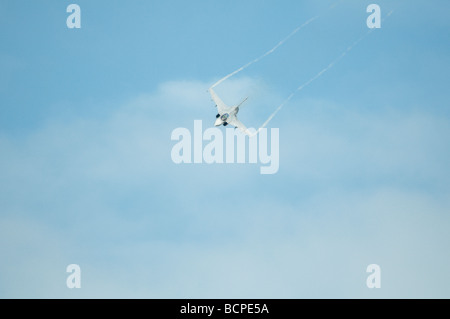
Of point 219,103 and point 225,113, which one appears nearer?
point 225,113

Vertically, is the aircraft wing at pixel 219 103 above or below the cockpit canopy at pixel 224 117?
above

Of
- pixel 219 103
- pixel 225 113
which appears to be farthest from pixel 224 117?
pixel 219 103

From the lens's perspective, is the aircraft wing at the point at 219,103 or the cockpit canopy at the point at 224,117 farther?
the aircraft wing at the point at 219,103

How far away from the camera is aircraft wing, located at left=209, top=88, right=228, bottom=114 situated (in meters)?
120

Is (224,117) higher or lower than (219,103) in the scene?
lower

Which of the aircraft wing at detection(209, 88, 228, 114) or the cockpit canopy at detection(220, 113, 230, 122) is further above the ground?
the aircraft wing at detection(209, 88, 228, 114)

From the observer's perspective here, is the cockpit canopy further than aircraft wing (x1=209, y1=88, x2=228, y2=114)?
No

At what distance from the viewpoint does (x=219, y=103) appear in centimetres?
12106

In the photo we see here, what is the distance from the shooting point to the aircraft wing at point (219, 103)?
120037 millimetres

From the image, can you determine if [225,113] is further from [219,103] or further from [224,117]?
[219,103]

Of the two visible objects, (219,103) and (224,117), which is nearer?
(224,117)
